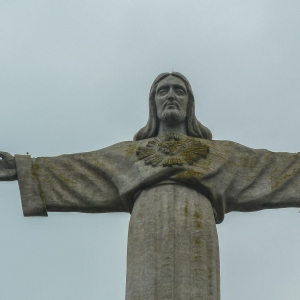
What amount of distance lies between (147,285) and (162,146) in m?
2.46

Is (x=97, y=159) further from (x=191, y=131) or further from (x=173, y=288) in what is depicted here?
(x=173, y=288)

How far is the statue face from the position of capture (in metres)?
18.1

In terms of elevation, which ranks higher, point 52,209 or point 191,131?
point 191,131

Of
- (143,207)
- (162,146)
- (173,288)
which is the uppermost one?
(162,146)

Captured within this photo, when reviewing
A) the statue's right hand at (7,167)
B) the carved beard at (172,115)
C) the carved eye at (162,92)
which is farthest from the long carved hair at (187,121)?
the statue's right hand at (7,167)

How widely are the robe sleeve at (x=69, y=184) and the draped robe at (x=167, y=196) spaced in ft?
0.05

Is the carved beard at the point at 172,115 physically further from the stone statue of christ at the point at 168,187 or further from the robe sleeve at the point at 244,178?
the robe sleeve at the point at 244,178

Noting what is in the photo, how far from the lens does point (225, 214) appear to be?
1742 cm

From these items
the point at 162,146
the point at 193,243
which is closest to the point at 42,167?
the point at 162,146

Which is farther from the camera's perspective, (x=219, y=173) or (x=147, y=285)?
(x=219, y=173)

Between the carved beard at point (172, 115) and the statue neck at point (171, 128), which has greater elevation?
the carved beard at point (172, 115)

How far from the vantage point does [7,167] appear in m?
17.9

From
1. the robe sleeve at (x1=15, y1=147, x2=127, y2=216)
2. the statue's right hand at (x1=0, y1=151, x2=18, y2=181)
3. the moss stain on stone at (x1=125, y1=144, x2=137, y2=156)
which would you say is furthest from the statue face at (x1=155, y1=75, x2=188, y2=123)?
the statue's right hand at (x1=0, y1=151, x2=18, y2=181)

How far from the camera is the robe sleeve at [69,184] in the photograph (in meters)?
17.5
